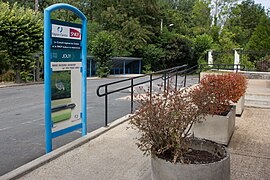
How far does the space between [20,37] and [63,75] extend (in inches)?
537

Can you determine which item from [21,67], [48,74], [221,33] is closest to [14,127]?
[48,74]

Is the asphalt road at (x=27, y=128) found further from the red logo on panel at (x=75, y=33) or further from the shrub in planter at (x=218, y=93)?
the shrub in planter at (x=218, y=93)

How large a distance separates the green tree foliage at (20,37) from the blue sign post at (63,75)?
13.2 metres

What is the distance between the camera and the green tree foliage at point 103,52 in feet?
80.9

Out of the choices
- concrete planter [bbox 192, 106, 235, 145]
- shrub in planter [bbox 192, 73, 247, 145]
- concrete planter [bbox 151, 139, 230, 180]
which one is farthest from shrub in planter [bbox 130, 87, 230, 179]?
concrete planter [bbox 192, 106, 235, 145]

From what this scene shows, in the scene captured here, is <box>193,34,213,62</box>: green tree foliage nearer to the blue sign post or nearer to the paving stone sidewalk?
the paving stone sidewalk

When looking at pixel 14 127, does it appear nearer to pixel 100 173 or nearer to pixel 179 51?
pixel 100 173

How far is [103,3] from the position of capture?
34906mm

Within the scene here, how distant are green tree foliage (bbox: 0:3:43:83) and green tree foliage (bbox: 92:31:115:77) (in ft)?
23.7

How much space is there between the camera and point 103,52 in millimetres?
24641

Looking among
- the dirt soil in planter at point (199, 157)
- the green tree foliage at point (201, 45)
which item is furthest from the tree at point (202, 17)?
the dirt soil in planter at point (199, 157)

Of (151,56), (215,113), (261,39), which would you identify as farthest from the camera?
(151,56)

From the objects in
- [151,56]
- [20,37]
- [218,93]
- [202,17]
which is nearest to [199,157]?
[218,93]

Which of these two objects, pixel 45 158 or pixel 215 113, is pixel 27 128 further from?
pixel 215 113
